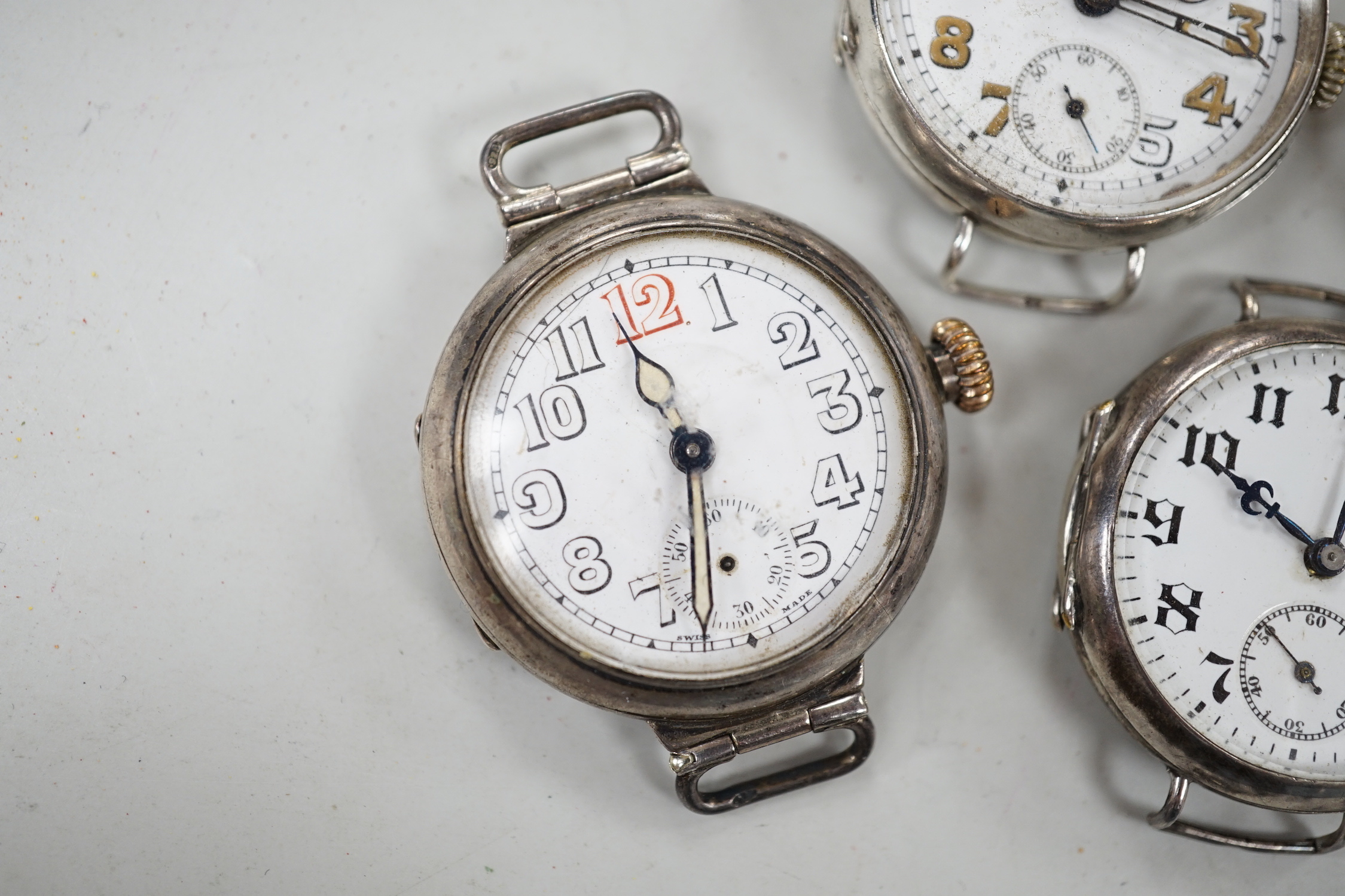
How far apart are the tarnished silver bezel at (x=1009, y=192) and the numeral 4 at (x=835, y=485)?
0.38m

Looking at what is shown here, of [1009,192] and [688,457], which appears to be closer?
[688,457]

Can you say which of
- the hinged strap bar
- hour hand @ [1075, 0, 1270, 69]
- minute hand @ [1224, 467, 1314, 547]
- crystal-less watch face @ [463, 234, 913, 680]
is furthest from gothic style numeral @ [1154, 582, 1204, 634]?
the hinged strap bar

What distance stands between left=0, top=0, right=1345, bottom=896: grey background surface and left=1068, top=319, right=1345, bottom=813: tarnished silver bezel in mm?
144

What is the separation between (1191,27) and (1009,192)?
31cm

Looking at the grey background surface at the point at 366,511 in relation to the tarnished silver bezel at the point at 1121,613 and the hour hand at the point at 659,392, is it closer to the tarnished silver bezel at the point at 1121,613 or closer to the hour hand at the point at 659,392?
the tarnished silver bezel at the point at 1121,613

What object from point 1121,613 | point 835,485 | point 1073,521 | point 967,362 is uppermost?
point 967,362

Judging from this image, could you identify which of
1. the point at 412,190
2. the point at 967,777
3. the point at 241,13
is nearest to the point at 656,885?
the point at 967,777

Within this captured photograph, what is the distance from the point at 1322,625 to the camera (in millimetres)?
1134

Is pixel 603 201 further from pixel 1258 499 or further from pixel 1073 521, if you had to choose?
pixel 1258 499

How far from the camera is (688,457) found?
1.04 m

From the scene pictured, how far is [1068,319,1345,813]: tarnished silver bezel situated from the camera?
1.13 meters

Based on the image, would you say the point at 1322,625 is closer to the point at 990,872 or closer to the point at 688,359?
the point at 990,872

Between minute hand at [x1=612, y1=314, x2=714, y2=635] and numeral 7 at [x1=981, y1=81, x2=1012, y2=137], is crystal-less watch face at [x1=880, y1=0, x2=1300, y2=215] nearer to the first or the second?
numeral 7 at [x1=981, y1=81, x2=1012, y2=137]

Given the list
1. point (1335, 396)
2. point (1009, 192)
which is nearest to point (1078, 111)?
point (1009, 192)
